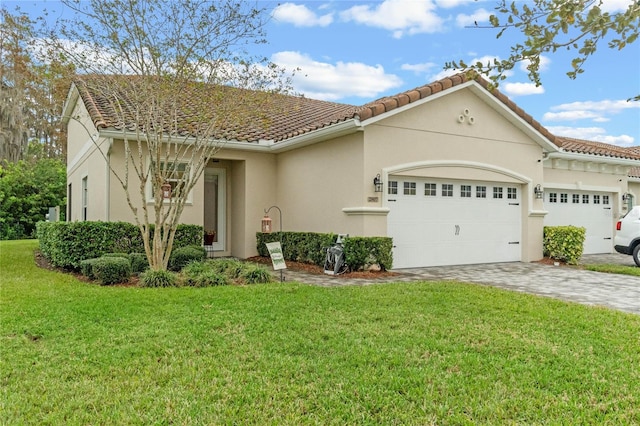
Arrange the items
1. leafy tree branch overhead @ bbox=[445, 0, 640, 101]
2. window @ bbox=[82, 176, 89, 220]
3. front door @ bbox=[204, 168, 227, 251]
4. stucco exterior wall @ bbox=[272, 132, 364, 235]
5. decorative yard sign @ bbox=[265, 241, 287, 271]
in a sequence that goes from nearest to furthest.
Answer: leafy tree branch overhead @ bbox=[445, 0, 640, 101], decorative yard sign @ bbox=[265, 241, 287, 271], stucco exterior wall @ bbox=[272, 132, 364, 235], front door @ bbox=[204, 168, 227, 251], window @ bbox=[82, 176, 89, 220]

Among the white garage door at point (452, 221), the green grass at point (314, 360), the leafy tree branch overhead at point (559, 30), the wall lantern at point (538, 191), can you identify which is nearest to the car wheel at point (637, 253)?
the wall lantern at point (538, 191)

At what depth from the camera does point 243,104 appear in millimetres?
9555

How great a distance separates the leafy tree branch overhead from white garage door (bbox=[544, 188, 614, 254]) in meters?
13.1

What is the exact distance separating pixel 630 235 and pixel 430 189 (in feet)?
18.6

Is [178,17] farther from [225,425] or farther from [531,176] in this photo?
[531,176]

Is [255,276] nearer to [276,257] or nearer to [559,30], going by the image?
[276,257]

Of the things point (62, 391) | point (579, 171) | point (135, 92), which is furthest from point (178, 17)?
point (579, 171)

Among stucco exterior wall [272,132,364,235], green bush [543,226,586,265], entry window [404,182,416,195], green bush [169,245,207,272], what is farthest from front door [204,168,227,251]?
green bush [543,226,586,265]

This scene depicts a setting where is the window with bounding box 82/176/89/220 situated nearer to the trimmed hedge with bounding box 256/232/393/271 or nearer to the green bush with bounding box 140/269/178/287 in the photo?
the trimmed hedge with bounding box 256/232/393/271

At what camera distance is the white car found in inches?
468

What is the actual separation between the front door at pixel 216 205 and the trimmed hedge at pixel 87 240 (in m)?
3.44

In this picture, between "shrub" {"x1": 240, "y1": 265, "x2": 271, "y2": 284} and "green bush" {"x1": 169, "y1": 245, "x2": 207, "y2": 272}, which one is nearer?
"shrub" {"x1": 240, "y1": 265, "x2": 271, "y2": 284}

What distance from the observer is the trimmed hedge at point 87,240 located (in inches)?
379

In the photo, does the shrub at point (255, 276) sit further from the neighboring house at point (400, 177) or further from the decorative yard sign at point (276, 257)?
the neighboring house at point (400, 177)
